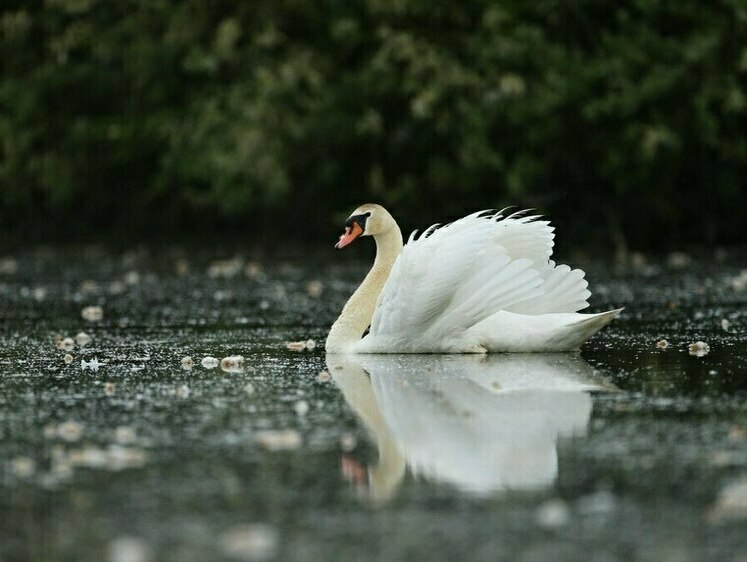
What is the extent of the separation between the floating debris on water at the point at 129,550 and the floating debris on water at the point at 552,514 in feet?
3.69

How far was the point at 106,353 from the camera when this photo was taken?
29.5 ft

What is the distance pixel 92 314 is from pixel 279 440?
6.69 metres

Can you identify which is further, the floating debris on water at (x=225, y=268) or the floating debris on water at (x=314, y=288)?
the floating debris on water at (x=225, y=268)

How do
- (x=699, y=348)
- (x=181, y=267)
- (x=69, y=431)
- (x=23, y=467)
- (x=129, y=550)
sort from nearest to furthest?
(x=129, y=550) → (x=23, y=467) → (x=69, y=431) → (x=699, y=348) → (x=181, y=267)

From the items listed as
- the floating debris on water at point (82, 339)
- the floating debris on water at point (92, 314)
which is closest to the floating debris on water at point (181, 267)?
the floating debris on water at point (92, 314)

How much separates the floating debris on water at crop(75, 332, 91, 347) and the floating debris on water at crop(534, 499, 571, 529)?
5.60 meters

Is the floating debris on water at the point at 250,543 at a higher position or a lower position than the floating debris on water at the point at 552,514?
higher

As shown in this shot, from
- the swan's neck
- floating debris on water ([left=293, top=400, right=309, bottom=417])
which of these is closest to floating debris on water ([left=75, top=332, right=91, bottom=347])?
the swan's neck

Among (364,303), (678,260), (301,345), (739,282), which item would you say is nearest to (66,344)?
(301,345)

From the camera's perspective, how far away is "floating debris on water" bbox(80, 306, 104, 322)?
11.7 meters

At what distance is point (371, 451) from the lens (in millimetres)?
5430

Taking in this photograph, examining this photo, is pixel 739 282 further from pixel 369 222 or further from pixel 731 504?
pixel 731 504

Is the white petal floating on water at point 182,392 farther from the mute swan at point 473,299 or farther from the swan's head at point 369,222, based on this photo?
the swan's head at point 369,222

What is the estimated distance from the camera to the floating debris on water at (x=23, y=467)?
5.12 metres
